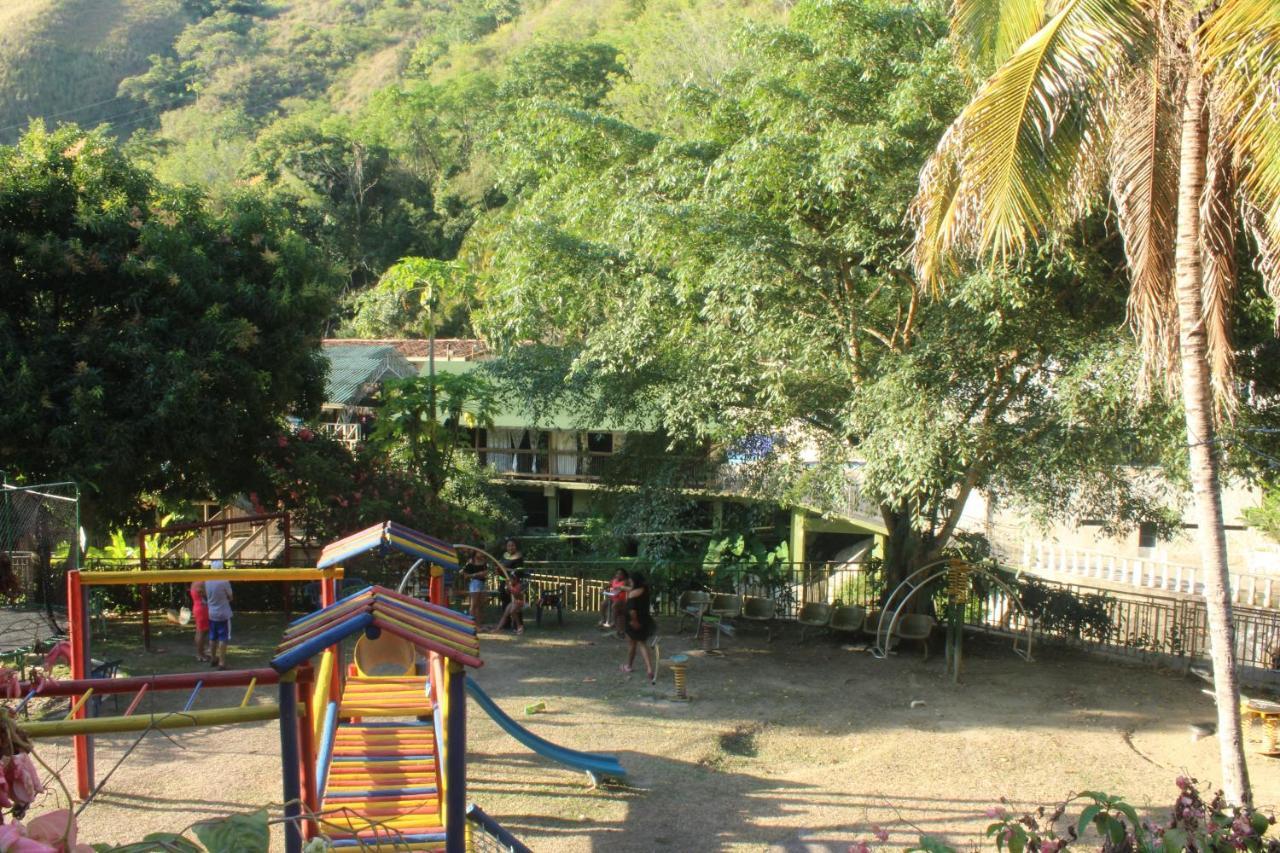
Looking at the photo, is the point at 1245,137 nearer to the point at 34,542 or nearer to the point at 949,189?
the point at 949,189

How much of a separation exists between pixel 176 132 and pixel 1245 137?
292 ft

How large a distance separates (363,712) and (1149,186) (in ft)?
25.8

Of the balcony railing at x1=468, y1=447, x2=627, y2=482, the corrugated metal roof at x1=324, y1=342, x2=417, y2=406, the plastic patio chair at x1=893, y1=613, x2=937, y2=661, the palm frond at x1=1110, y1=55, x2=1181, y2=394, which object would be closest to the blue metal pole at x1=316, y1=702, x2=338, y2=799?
the palm frond at x1=1110, y1=55, x2=1181, y2=394

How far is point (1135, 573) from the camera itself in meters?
21.3

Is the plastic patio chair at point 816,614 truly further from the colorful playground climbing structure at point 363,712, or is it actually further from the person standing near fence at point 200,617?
the person standing near fence at point 200,617

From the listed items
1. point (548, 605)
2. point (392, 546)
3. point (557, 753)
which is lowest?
point (557, 753)

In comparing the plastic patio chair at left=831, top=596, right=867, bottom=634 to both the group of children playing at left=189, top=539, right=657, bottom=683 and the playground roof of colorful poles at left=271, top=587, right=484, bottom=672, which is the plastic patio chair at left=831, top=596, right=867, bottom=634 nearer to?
the group of children playing at left=189, top=539, right=657, bottom=683

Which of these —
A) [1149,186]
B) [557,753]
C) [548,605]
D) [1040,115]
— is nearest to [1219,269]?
[1149,186]

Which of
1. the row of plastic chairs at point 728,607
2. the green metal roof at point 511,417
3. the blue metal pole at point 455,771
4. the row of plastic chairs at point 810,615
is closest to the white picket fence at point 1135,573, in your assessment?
the row of plastic chairs at point 810,615

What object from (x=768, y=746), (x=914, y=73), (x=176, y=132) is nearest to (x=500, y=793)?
(x=768, y=746)

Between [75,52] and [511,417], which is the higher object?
[75,52]

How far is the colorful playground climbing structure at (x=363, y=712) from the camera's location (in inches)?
215

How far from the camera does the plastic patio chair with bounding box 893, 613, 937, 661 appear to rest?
14.7 metres

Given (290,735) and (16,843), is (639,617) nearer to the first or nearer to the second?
(290,735)
